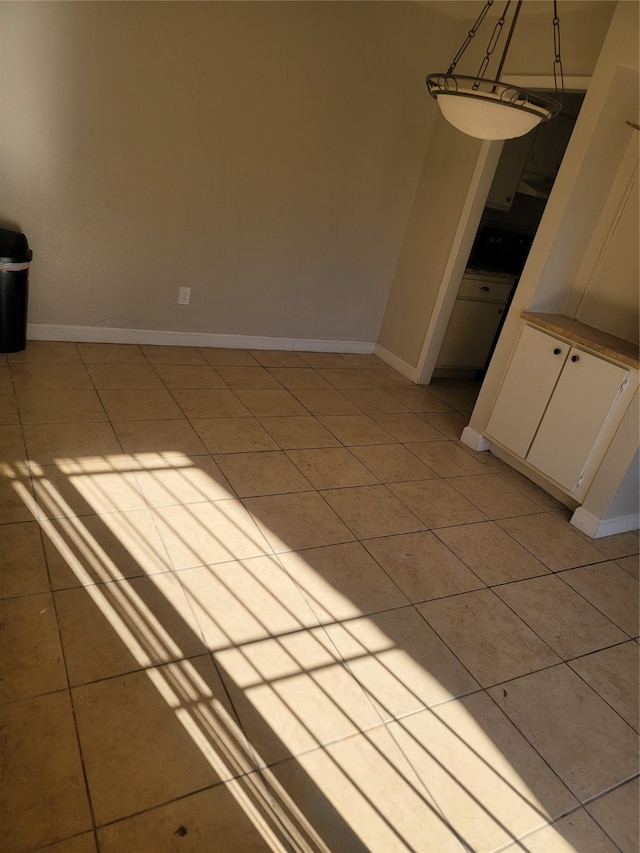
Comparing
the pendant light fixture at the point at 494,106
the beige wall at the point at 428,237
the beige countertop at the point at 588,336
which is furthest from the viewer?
the beige wall at the point at 428,237

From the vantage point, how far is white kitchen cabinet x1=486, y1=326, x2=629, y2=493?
2.76 m

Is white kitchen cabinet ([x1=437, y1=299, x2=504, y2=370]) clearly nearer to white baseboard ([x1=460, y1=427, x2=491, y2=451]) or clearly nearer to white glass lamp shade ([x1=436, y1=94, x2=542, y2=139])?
white baseboard ([x1=460, y1=427, x2=491, y2=451])

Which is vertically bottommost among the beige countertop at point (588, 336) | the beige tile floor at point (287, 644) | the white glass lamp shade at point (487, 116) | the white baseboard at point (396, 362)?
the beige tile floor at point (287, 644)

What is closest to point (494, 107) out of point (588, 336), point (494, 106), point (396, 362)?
point (494, 106)

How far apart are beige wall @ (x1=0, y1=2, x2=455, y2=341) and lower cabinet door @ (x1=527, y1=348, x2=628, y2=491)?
206 centimetres

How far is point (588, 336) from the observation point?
2.85m

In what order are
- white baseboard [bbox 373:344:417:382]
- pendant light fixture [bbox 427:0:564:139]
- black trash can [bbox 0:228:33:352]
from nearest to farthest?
pendant light fixture [bbox 427:0:564:139]
black trash can [bbox 0:228:33:352]
white baseboard [bbox 373:344:417:382]

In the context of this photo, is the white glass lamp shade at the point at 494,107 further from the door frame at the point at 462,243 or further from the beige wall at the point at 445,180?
the door frame at the point at 462,243

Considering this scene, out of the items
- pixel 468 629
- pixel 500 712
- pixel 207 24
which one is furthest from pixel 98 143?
pixel 500 712

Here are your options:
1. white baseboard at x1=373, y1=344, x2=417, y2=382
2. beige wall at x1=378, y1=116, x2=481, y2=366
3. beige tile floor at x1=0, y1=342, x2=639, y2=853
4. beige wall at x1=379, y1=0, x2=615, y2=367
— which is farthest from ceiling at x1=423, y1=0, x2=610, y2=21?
beige tile floor at x1=0, y1=342, x2=639, y2=853

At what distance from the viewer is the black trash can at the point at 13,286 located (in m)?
3.09

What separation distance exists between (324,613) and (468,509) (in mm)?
1155

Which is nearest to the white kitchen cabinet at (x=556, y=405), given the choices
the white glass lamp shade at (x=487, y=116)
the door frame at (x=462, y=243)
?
the door frame at (x=462, y=243)

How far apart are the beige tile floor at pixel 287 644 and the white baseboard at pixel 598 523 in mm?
62
